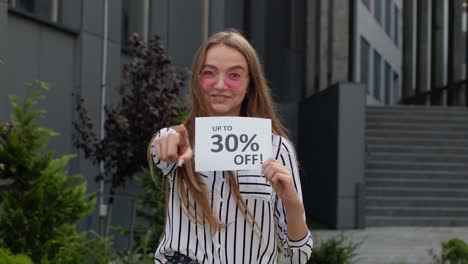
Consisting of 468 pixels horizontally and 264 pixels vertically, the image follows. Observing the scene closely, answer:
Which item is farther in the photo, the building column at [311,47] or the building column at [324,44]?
the building column at [311,47]

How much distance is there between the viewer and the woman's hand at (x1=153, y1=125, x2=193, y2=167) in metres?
2.90

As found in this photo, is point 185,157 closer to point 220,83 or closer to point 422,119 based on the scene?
point 220,83

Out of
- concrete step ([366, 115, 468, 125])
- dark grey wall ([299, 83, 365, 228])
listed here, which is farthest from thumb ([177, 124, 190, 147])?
concrete step ([366, 115, 468, 125])

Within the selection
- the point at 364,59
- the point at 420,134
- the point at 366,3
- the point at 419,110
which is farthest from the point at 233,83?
the point at 364,59

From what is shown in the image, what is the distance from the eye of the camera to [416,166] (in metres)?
23.1

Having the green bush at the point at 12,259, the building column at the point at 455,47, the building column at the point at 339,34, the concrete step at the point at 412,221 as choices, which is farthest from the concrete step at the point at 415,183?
the green bush at the point at 12,259

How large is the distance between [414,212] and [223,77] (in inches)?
748

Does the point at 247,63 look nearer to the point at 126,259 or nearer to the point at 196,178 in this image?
the point at 196,178

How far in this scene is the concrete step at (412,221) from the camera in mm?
20997

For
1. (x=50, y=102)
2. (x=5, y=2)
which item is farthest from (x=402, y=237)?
(x=5, y=2)

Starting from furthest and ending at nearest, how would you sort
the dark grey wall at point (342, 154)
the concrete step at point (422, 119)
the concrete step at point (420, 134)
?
the concrete step at point (422, 119)
the concrete step at point (420, 134)
the dark grey wall at point (342, 154)

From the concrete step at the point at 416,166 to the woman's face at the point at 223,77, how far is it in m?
20.2

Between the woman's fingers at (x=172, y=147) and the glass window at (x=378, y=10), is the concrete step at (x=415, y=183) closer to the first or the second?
the woman's fingers at (x=172, y=147)

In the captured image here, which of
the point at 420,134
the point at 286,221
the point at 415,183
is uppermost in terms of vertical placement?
the point at 420,134
